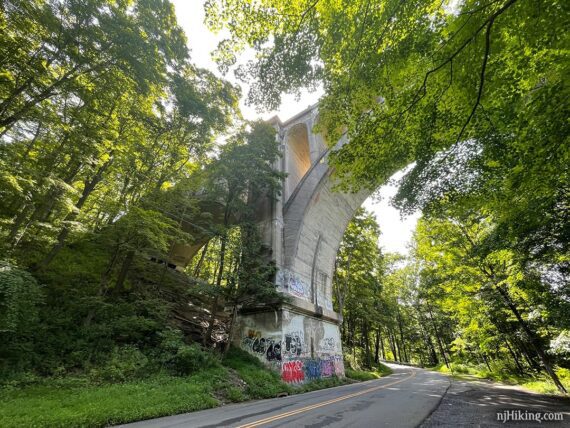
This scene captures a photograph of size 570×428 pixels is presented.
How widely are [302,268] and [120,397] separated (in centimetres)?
1090

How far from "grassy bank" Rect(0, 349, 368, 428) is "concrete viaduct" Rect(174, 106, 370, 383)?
260 cm

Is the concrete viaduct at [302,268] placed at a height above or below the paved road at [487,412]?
above

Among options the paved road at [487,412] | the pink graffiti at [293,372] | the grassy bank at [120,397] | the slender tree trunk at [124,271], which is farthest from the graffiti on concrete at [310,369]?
the slender tree trunk at [124,271]

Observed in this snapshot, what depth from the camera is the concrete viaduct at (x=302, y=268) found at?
41.1 feet

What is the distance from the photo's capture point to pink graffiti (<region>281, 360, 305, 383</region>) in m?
11.6

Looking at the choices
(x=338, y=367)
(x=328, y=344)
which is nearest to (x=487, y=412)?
(x=328, y=344)

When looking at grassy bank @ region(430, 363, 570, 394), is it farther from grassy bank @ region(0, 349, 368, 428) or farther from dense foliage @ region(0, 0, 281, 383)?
dense foliage @ region(0, 0, 281, 383)

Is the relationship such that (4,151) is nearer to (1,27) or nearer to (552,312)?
(1,27)

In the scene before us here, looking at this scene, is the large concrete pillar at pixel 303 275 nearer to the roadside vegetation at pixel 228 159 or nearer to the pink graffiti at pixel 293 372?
the pink graffiti at pixel 293 372

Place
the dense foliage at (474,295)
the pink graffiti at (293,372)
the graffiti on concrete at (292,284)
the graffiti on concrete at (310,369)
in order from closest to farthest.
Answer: the dense foliage at (474,295), the pink graffiti at (293,372), the graffiti on concrete at (310,369), the graffiti on concrete at (292,284)

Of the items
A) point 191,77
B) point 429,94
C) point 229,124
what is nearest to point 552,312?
point 429,94

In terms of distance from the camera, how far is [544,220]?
6.22 m

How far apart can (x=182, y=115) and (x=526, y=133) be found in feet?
40.1

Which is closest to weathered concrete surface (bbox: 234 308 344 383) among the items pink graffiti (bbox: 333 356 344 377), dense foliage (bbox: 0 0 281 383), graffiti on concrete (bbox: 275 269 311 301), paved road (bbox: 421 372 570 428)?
pink graffiti (bbox: 333 356 344 377)
